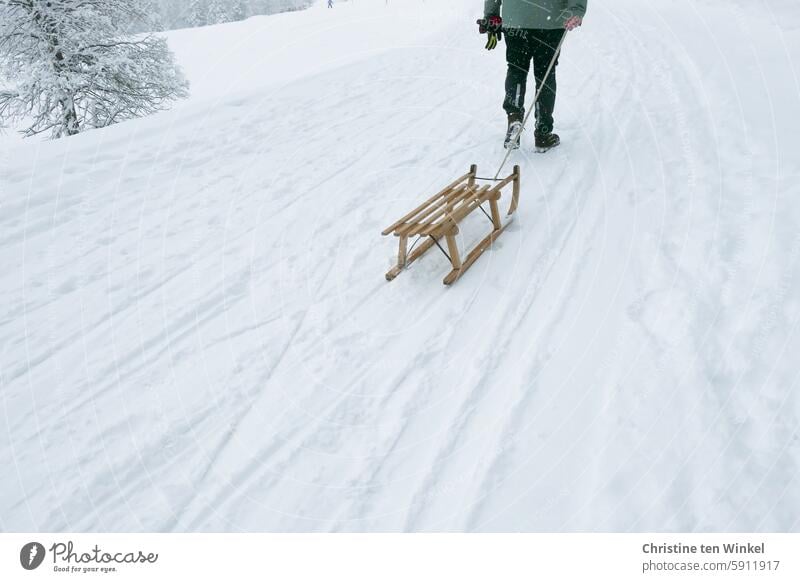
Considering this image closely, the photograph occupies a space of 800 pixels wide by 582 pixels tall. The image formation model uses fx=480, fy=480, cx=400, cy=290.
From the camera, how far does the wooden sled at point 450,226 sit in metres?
3.69

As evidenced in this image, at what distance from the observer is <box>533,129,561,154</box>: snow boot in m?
5.45

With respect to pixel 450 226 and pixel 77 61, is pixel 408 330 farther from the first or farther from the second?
pixel 77 61

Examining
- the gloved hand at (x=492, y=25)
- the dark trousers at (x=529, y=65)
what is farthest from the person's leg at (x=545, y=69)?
the gloved hand at (x=492, y=25)

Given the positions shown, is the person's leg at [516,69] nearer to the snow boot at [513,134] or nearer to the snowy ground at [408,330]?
the snow boot at [513,134]

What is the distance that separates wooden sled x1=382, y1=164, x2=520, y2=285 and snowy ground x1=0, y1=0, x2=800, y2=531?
4.7 inches

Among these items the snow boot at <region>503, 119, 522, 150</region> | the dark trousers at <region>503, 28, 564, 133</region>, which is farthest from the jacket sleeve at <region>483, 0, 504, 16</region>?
the snow boot at <region>503, 119, 522, 150</region>

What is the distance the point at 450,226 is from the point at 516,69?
8.59ft

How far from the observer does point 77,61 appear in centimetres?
1094

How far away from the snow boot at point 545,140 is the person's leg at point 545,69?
0.03 meters

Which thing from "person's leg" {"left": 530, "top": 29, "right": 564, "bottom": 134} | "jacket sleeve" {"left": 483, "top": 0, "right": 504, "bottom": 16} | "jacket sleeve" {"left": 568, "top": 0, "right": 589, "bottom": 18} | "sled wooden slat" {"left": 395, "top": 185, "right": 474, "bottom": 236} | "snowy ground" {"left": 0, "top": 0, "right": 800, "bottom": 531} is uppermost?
"jacket sleeve" {"left": 483, "top": 0, "right": 504, "bottom": 16}

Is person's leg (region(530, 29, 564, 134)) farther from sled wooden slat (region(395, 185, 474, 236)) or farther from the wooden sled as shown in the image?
sled wooden slat (region(395, 185, 474, 236))

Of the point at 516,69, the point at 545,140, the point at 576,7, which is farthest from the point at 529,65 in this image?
the point at 545,140
